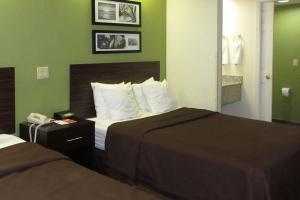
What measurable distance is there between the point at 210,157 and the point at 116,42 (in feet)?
6.83

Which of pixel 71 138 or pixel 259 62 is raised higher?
pixel 259 62

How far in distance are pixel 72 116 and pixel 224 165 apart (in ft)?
5.70

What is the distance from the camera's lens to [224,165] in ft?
7.76

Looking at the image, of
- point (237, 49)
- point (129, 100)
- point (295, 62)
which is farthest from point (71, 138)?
point (295, 62)

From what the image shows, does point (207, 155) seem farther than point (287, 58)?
No

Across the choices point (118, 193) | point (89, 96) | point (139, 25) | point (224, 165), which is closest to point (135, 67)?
point (139, 25)

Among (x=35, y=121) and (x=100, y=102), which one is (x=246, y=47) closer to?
(x=100, y=102)

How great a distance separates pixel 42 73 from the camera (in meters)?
3.31

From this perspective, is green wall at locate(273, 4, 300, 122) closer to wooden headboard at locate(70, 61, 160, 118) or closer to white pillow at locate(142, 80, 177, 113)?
white pillow at locate(142, 80, 177, 113)

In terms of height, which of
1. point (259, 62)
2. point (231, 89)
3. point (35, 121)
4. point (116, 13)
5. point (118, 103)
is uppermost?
point (116, 13)

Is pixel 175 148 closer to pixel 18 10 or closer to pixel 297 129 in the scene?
pixel 297 129

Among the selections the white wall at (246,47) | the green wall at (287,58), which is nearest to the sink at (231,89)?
the white wall at (246,47)

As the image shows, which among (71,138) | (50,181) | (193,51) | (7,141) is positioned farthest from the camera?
(193,51)

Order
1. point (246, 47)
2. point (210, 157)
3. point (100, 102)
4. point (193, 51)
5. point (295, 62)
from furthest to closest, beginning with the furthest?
point (295, 62) → point (246, 47) → point (193, 51) → point (100, 102) → point (210, 157)
